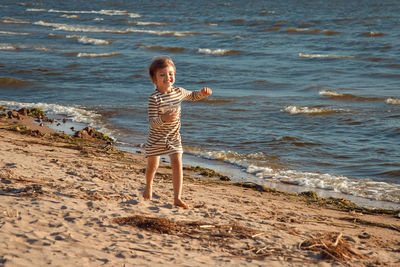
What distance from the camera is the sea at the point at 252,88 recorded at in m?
8.59

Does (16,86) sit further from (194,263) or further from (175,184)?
Answer: (194,263)

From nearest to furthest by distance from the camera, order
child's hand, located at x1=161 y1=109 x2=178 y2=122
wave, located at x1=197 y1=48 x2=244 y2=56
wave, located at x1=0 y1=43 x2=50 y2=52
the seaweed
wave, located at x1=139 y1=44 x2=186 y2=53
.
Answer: child's hand, located at x1=161 y1=109 x2=178 y2=122
the seaweed
wave, located at x1=197 y1=48 x2=244 y2=56
wave, located at x1=0 y1=43 x2=50 y2=52
wave, located at x1=139 y1=44 x2=186 y2=53

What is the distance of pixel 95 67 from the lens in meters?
17.7

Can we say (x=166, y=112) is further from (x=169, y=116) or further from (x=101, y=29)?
(x=101, y=29)

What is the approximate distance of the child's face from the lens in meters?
5.03

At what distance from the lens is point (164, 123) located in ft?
16.7

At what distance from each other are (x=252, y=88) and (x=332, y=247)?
10616 mm

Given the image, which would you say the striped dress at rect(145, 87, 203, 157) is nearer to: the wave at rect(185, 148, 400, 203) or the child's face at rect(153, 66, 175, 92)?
the child's face at rect(153, 66, 175, 92)

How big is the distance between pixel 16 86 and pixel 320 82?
8.00 metres

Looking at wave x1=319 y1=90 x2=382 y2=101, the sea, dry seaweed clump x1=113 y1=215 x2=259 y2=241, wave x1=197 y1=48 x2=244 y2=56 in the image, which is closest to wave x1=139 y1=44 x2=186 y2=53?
the sea

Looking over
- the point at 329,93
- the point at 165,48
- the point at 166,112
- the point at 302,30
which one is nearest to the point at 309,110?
the point at 329,93

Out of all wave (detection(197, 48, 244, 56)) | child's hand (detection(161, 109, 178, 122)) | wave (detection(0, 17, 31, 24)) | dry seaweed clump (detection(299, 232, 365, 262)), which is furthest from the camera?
wave (detection(0, 17, 31, 24))

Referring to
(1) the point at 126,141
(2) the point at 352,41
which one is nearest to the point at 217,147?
(1) the point at 126,141

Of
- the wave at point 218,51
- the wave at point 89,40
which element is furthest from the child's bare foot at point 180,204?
the wave at point 89,40
